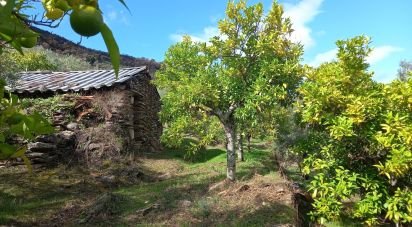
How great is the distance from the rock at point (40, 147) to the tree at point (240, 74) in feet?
13.6

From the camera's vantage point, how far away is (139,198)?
941 cm

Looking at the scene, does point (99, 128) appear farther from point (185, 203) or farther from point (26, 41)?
point (26, 41)

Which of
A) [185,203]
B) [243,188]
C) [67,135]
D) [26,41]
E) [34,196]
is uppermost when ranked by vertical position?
[26,41]

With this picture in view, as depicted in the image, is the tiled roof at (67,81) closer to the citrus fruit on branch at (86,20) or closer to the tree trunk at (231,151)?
the tree trunk at (231,151)

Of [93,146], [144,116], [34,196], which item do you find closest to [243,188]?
[34,196]

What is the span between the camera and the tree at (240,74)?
9.12 meters

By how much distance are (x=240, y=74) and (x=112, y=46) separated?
30.1 feet

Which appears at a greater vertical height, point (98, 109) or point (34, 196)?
point (98, 109)

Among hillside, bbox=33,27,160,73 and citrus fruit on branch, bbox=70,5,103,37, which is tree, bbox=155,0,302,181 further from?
hillside, bbox=33,27,160,73

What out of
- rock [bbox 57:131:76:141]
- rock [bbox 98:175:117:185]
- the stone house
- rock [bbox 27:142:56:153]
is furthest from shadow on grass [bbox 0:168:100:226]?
rock [bbox 57:131:76:141]

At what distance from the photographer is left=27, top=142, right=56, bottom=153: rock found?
1161 centimetres

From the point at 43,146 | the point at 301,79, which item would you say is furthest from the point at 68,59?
the point at 301,79

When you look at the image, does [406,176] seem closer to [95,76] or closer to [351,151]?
[351,151]

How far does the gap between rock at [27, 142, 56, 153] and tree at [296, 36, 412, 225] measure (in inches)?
314
